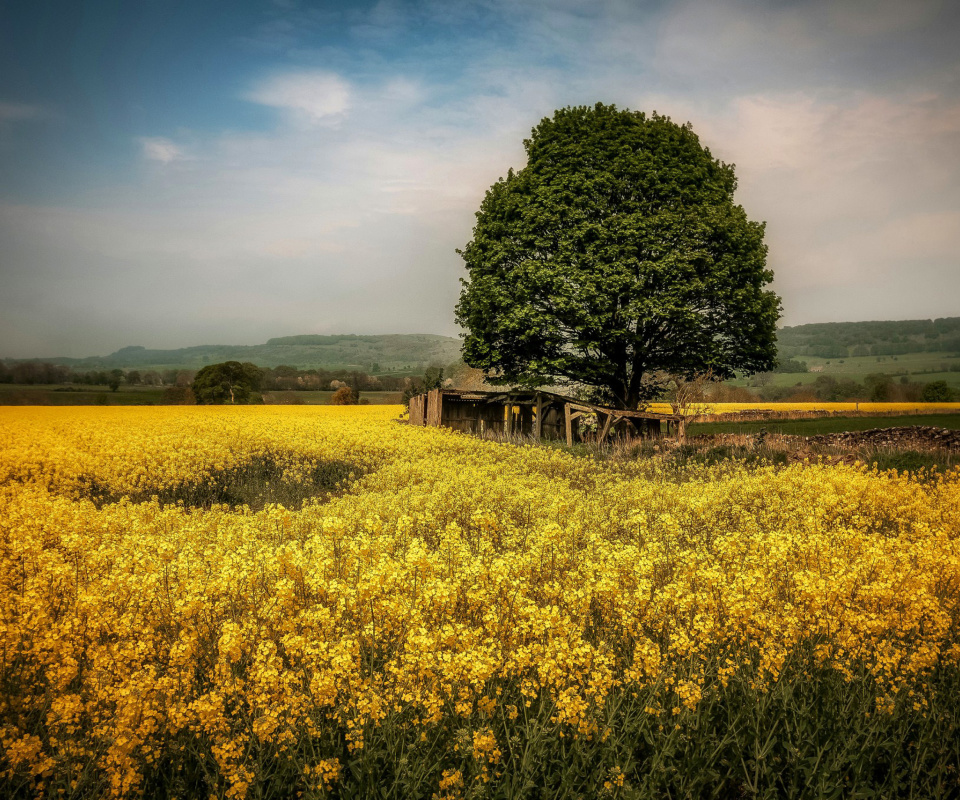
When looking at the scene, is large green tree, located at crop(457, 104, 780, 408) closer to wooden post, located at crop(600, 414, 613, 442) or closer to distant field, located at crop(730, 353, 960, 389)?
wooden post, located at crop(600, 414, 613, 442)

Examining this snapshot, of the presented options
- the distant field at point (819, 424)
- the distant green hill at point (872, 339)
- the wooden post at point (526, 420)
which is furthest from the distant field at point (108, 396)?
the distant green hill at point (872, 339)

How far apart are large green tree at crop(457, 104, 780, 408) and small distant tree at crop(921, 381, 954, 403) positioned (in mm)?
33844

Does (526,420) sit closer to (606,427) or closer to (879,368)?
(606,427)

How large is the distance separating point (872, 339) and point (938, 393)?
57.8 m

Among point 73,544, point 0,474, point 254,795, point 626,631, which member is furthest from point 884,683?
point 0,474

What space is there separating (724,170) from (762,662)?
25.6 meters

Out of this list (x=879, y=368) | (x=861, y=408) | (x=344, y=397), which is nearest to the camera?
(x=861, y=408)

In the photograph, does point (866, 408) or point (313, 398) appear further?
point (313, 398)

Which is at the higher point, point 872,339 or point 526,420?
point 872,339

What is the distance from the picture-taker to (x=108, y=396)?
4450 cm

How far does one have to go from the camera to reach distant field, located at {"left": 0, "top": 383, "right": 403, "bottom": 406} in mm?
39688

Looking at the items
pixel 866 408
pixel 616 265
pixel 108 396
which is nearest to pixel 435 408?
pixel 616 265

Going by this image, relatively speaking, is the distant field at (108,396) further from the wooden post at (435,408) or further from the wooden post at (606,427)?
the wooden post at (606,427)

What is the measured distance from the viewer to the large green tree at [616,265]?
21188mm
